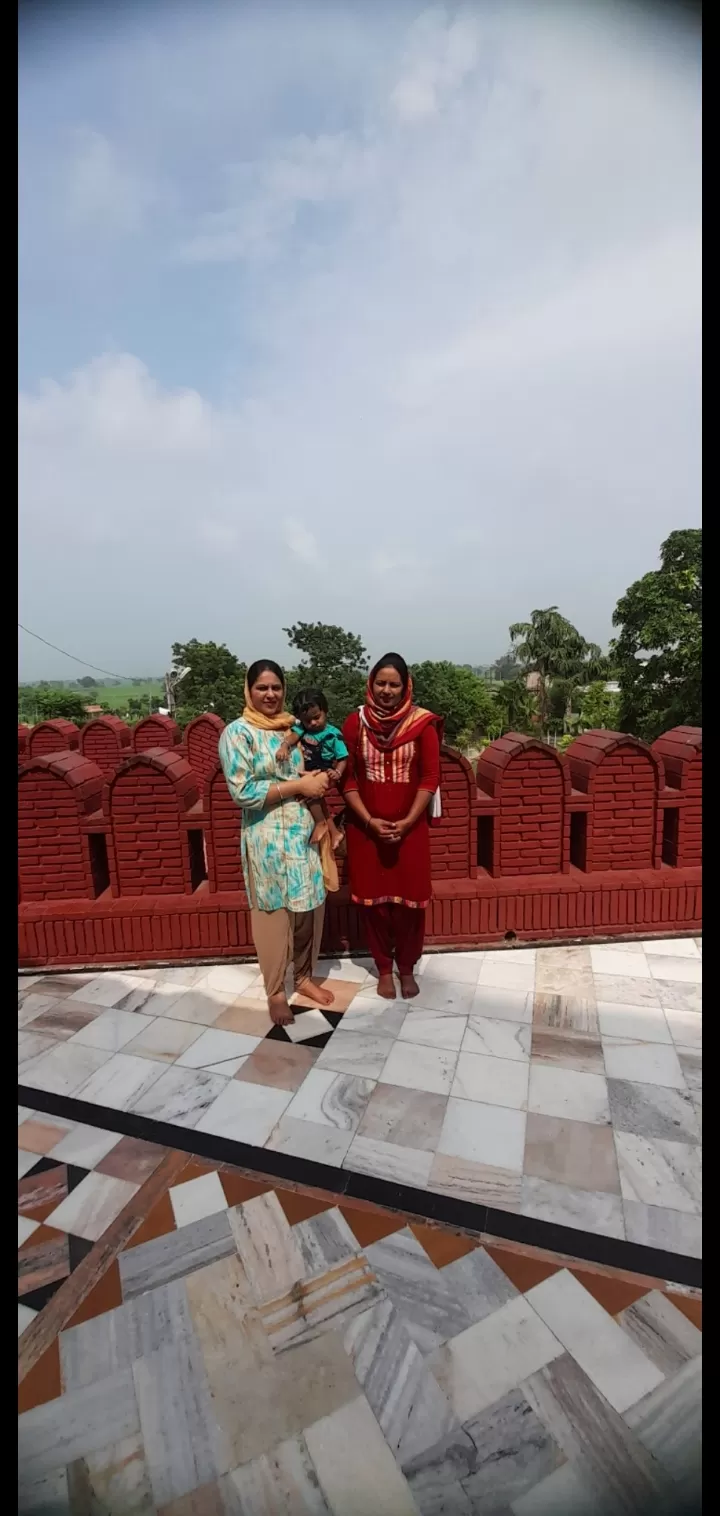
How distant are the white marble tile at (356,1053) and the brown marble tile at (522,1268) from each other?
0.90 metres

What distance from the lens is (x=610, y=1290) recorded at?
1.74m

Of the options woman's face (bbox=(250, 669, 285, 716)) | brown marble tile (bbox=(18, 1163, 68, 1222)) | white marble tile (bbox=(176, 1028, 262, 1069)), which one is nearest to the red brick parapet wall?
white marble tile (bbox=(176, 1028, 262, 1069))

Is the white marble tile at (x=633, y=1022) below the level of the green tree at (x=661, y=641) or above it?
below

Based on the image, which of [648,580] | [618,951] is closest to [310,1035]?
[618,951]

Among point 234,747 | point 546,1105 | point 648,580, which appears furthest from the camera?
point 648,580

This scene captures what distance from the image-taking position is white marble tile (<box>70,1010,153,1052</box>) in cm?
300

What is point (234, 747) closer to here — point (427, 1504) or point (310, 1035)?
point (310, 1035)

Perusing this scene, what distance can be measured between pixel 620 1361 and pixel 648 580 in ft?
77.1

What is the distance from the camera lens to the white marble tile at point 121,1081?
260cm

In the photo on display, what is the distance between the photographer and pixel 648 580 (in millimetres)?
21781

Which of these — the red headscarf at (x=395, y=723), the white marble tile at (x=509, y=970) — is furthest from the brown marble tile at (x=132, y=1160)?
the red headscarf at (x=395, y=723)

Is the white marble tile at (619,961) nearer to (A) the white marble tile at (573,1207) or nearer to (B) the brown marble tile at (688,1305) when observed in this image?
(A) the white marble tile at (573,1207)

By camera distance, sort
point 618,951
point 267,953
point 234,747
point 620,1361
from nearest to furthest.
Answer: point 620,1361
point 234,747
point 267,953
point 618,951

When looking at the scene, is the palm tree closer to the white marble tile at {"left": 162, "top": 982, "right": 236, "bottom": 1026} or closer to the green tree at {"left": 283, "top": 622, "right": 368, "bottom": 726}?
the green tree at {"left": 283, "top": 622, "right": 368, "bottom": 726}
